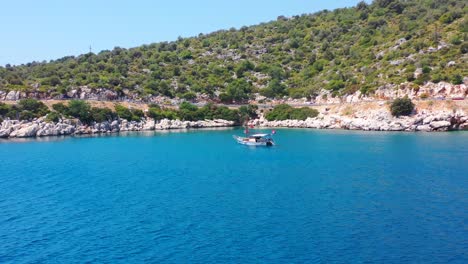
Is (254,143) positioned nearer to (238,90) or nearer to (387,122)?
(387,122)

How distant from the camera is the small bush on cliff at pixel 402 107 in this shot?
251 ft

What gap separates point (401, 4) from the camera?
13288 centimetres

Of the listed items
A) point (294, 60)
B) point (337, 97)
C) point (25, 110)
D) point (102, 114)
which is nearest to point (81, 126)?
point (102, 114)

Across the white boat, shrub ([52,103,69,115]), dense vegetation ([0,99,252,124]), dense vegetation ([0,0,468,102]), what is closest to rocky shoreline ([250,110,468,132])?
dense vegetation ([0,0,468,102])

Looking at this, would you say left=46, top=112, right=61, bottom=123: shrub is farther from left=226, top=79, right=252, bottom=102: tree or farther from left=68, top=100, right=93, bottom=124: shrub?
left=226, top=79, right=252, bottom=102: tree

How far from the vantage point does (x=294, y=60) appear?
128m

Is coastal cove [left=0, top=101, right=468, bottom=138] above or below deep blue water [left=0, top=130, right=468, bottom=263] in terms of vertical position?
above

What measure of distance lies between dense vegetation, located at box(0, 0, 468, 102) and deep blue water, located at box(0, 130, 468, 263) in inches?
1595

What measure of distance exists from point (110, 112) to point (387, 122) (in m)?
49.5

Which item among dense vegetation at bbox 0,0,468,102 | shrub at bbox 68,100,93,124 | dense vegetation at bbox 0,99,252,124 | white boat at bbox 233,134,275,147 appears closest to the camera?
white boat at bbox 233,134,275,147

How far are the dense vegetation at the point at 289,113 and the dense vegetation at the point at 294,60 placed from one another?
26.5 ft

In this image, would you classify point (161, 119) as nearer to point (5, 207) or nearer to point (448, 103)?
point (448, 103)

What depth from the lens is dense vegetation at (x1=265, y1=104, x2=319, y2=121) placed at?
91625 millimetres

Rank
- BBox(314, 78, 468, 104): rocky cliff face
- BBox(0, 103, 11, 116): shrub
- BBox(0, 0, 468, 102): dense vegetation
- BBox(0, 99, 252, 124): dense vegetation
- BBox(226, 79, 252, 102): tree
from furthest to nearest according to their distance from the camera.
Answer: BBox(226, 79, 252, 102): tree < BBox(0, 0, 468, 102): dense vegetation < BBox(0, 99, 252, 124): dense vegetation < BBox(0, 103, 11, 116): shrub < BBox(314, 78, 468, 104): rocky cliff face
